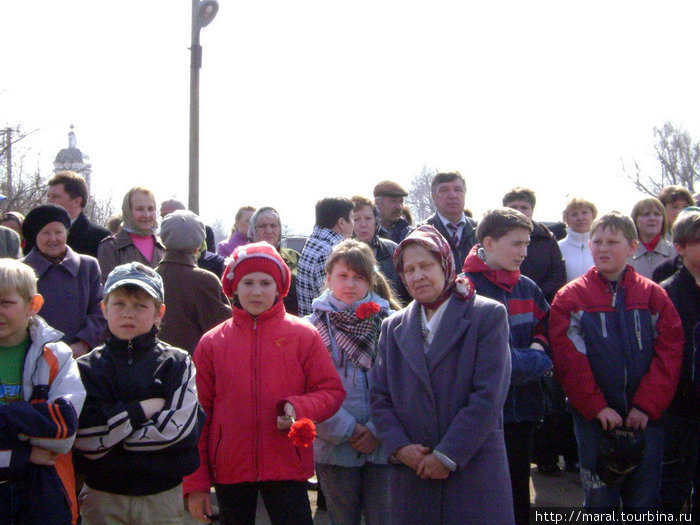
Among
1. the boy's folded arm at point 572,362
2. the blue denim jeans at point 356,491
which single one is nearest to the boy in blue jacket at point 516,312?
the boy's folded arm at point 572,362

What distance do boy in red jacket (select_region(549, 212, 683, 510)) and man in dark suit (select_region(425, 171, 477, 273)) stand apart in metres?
1.78

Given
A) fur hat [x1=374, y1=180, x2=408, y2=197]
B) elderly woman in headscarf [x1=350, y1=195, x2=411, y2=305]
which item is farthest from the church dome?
elderly woman in headscarf [x1=350, y1=195, x2=411, y2=305]

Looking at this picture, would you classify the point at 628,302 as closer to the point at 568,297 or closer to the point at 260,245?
the point at 568,297

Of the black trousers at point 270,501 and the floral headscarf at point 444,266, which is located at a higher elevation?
the floral headscarf at point 444,266

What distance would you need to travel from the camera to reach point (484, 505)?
2939 millimetres

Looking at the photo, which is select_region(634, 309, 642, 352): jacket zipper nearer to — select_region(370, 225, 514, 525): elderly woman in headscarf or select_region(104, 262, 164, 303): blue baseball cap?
select_region(370, 225, 514, 525): elderly woman in headscarf

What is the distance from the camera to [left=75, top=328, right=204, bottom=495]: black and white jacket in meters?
2.92

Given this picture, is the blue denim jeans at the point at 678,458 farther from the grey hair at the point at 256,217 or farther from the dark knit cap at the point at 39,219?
the dark knit cap at the point at 39,219

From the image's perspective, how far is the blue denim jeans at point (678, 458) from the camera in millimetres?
4191

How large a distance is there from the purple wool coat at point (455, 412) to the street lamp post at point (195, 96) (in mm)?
6081

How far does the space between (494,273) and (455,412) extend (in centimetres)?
113

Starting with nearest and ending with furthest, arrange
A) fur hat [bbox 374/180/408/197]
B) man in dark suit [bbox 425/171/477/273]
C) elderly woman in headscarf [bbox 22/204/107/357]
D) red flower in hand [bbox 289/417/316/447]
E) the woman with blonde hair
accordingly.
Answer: red flower in hand [bbox 289/417/316/447] → elderly woman in headscarf [bbox 22/204/107/357] → the woman with blonde hair → man in dark suit [bbox 425/171/477/273] → fur hat [bbox 374/180/408/197]

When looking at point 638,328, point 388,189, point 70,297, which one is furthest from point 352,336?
point 388,189

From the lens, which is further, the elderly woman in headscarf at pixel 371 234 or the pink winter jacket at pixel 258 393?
the elderly woman in headscarf at pixel 371 234
